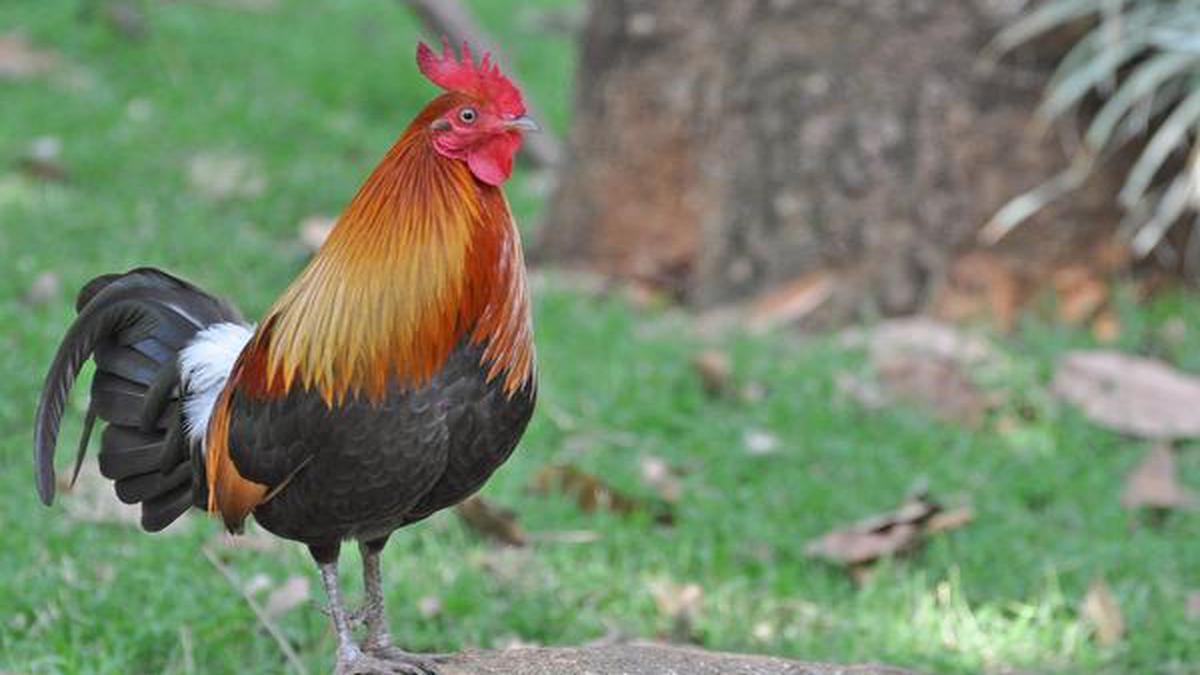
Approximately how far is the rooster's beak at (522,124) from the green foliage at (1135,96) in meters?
3.56

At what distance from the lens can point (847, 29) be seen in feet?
21.6

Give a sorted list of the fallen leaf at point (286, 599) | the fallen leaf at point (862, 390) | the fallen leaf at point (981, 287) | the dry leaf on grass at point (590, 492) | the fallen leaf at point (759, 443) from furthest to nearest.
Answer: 1. the fallen leaf at point (981, 287)
2. the fallen leaf at point (862, 390)
3. the fallen leaf at point (759, 443)
4. the dry leaf on grass at point (590, 492)
5. the fallen leaf at point (286, 599)

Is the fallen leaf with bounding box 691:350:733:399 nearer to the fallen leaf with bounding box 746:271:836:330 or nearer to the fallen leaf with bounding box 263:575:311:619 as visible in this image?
the fallen leaf with bounding box 746:271:836:330

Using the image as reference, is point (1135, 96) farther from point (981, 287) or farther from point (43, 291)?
point (43, 291)

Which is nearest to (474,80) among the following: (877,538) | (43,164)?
(877,538)

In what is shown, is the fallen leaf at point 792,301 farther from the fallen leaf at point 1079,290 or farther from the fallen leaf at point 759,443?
the fallen leaf at point 759,443

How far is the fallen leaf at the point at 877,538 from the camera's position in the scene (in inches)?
194

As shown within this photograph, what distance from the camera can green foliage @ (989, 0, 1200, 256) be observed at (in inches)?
253

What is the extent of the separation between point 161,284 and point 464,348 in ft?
2.62

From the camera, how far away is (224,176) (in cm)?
790

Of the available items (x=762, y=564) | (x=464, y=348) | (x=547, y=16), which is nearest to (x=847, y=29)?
(x=762, y=564)

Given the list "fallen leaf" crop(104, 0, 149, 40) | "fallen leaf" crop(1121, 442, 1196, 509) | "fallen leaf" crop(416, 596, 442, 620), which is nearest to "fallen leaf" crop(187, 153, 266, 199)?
"fallen leaf" crop(104, 0, 149, 40)

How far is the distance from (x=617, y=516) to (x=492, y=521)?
43 cm

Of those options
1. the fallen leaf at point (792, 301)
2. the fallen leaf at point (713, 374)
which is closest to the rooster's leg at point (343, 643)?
A: the fallen leaf at point (713, 374)
